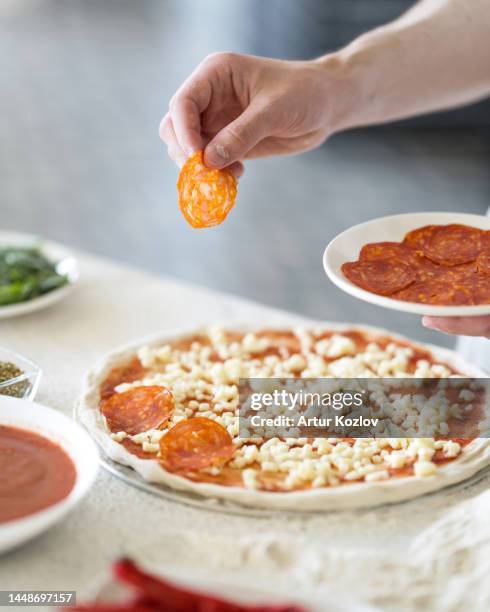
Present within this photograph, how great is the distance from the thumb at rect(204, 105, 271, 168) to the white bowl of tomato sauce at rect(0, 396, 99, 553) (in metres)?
0.64

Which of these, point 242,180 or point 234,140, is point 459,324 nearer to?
point 234,140

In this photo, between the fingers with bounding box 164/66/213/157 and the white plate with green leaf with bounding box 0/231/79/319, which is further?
the white plate with green leaf with bounding box 0/231/79/319

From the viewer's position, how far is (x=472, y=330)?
5.59 feet

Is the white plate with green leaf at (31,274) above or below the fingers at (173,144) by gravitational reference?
below

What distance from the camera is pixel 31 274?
8.89ft

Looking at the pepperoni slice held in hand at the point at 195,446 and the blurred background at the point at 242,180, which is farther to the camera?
the blurred background at the point at 242,180

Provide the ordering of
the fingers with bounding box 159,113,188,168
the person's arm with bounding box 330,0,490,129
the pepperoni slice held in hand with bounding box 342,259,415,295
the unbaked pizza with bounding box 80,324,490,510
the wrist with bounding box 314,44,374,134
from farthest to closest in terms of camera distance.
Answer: the person's arm with bounding box 330,0,490,129 → the wrist with bounding box 314,44,374,134 → the fingers with bounding box 159,113,188,168 → the pepperoni slice held in hand with bounding box 342,259,415,295 → the unbaked pizza with bounding box 80,324,490,510

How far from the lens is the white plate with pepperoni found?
1660mm

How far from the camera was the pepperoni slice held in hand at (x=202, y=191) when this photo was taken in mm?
1871

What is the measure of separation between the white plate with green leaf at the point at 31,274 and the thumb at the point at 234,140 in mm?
909

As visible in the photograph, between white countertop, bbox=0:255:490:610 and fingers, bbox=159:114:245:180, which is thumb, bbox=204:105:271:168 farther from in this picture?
white countertop, bbox=0:255:490:610

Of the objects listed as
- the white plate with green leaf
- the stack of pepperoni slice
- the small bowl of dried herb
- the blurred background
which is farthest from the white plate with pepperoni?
the blurred background

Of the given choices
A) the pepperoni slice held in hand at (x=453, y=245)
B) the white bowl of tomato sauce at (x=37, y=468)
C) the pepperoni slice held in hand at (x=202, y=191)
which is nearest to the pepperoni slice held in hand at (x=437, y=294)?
the pepperoni slice held in hand at (x=453, y=245)

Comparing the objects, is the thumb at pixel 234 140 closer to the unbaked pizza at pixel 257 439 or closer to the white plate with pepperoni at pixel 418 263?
the white plate with pepperoni at pixel 418 263
